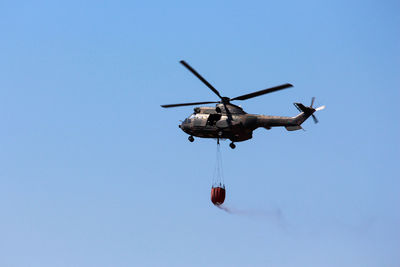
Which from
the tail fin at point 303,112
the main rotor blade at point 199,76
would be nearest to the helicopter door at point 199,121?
the main rotor blade at point 199,76

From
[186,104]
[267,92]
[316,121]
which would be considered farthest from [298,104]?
[186,104]

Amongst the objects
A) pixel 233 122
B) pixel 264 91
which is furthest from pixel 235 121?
pixel 264 91

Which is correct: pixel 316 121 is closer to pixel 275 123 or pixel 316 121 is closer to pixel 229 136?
pixel 275 123

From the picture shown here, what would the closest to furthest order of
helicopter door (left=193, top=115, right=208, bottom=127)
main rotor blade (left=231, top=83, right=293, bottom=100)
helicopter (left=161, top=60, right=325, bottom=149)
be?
1. main rotor blade (left=231, top=83, right=293, bottom=100)
2. helicopter (left=161, top=60, right=325, bottom=149)
3. helicopter door (left=193, top=115, right=208, bottom=127)

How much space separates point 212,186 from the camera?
56094mm

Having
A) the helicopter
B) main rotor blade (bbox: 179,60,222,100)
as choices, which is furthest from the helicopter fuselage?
main rotor blade (bbox: 179,60,222,100)

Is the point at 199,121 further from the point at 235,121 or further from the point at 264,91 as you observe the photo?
the point at 264,91

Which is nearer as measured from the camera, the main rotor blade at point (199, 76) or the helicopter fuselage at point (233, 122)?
the main rotor blade at point (199, 76)

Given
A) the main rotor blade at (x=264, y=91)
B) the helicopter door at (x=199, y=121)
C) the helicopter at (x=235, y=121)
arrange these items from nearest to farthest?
the main rotor blade at (x=264, y=91)
the helicopter at (x=235, y=121)
the helicopter door at (x=199, y=121)

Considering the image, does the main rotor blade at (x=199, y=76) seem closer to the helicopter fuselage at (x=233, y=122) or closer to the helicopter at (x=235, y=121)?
the helicopter at (x=235, y=121)

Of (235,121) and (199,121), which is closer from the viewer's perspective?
(235,121)

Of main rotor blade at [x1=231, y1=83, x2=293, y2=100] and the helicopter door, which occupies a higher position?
the helicopter door

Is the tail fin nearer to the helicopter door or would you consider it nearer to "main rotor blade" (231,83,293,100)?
"main rotor blade" (231,83,293,100)

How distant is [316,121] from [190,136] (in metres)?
11.0
